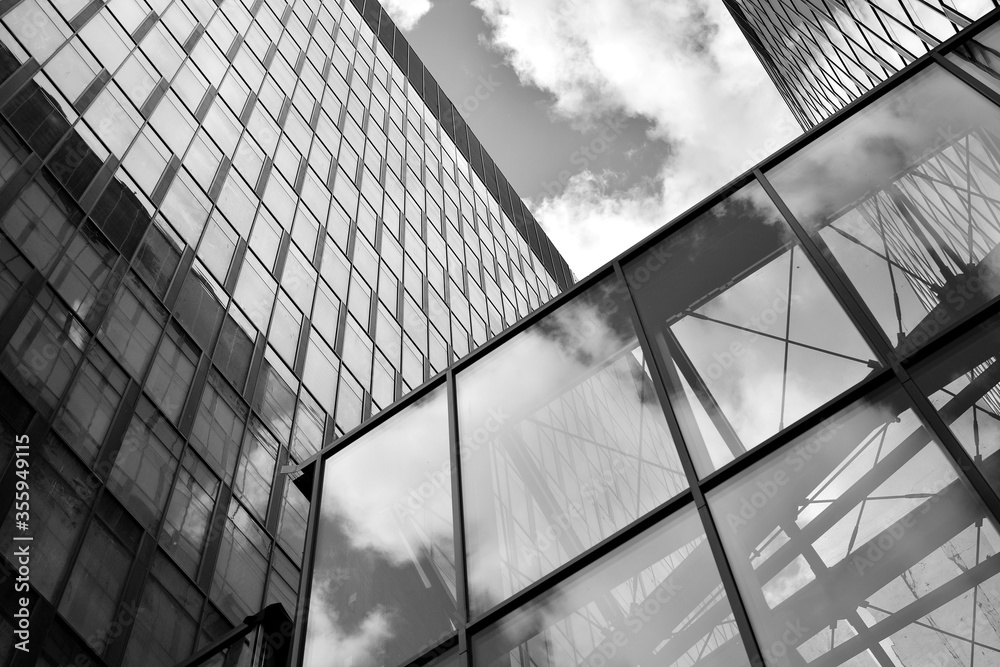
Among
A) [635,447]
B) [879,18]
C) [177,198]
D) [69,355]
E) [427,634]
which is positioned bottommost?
[427,634]

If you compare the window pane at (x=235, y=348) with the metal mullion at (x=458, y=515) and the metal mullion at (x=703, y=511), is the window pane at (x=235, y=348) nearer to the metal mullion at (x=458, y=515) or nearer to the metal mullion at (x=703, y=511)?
the metal mullion at (x=458, y=515)

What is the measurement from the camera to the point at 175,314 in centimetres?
1738

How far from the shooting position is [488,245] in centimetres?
4322

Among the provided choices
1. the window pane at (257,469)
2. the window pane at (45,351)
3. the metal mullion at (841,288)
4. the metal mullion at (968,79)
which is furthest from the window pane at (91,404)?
the metal mullion at (968,79)

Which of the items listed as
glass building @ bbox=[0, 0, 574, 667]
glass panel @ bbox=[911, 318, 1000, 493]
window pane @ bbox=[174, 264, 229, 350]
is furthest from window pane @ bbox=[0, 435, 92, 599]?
glass panel @ bbox=[911, 318, 1000, 493]

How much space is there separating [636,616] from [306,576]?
384 centimetres

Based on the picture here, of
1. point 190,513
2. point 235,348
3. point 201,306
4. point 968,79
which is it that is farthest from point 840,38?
point 190,513

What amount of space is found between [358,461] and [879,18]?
652 inches

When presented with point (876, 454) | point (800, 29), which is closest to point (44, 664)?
point (876, 454)

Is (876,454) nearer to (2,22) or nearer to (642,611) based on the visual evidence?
(642,611)

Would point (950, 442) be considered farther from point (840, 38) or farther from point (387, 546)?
point (840, 38)

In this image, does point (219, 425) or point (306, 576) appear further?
point (219, 425)

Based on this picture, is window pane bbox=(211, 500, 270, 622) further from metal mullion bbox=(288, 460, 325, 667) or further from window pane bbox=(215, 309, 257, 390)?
metal mullion bbox=(288, 460, 325, 667)

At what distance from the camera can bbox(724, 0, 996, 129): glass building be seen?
15.1m
